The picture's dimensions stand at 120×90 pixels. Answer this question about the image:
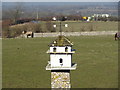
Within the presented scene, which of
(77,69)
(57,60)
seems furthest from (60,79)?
(77,69)

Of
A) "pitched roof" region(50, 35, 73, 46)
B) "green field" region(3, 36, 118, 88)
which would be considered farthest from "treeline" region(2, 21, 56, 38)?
"pitched roof" region(50, 35, 73, 46)

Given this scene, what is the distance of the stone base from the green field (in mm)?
7997

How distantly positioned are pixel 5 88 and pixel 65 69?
8383 millimetres

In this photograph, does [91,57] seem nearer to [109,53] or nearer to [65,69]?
[109,53]

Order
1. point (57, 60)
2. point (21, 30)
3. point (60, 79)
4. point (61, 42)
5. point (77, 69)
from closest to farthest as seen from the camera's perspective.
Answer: point (60, 79) < point (57, 60) < point (61, 42) < point (77, 69) < point (21, 30)

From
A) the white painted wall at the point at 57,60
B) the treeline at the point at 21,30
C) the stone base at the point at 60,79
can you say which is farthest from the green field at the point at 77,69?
the treeline at the point at 21,30

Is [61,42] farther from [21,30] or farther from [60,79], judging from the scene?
[21,30]

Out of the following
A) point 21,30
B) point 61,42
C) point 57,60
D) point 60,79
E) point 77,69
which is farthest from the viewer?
point 21,30

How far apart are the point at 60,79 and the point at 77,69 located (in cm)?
1209

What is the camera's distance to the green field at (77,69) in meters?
17.2

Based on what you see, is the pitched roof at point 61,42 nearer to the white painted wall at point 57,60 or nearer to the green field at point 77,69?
the white painted wall at point 57,60

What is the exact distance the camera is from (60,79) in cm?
851

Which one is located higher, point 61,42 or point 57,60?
point 61,42

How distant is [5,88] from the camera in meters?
16.6
